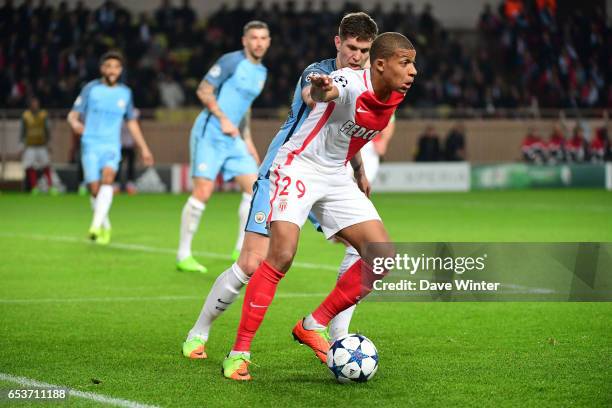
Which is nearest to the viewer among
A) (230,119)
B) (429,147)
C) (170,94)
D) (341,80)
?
(341,80)

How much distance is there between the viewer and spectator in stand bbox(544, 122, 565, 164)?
29922mm

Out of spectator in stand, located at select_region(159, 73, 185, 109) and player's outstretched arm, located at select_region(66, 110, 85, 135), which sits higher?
player's outstretched arm, located at select_region(66, 110, 85, 135)

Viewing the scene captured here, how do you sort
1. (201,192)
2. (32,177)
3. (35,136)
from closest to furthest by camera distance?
(201,192), (35,136), (32,177)

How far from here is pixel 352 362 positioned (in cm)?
574

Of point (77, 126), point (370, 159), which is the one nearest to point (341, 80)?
point (77, 126)

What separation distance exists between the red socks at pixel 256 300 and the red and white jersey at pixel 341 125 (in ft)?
2.06

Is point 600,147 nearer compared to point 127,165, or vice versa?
point 127,165

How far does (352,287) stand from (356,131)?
0.86 meters

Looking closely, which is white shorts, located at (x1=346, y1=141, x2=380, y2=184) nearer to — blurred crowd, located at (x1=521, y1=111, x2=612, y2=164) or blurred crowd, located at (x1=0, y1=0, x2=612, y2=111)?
blurred crowd, located at (x1=0, y1=0, x2=612, y2=111)

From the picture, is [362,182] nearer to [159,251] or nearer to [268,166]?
[268,166]

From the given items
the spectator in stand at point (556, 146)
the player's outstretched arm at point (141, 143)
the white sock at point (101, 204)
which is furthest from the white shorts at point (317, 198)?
the spectator in stand at point (556, 146)

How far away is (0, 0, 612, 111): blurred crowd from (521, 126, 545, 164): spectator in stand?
150cm

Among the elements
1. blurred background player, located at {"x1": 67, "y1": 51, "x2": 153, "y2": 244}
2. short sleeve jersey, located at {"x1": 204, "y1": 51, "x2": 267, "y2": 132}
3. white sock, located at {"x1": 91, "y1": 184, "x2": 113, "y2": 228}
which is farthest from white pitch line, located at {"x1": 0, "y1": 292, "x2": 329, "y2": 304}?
blurred background player, located at {"x1": 67, "y1": 51, "x2": 153, "y2": 244}

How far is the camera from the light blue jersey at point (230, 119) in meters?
10.9
